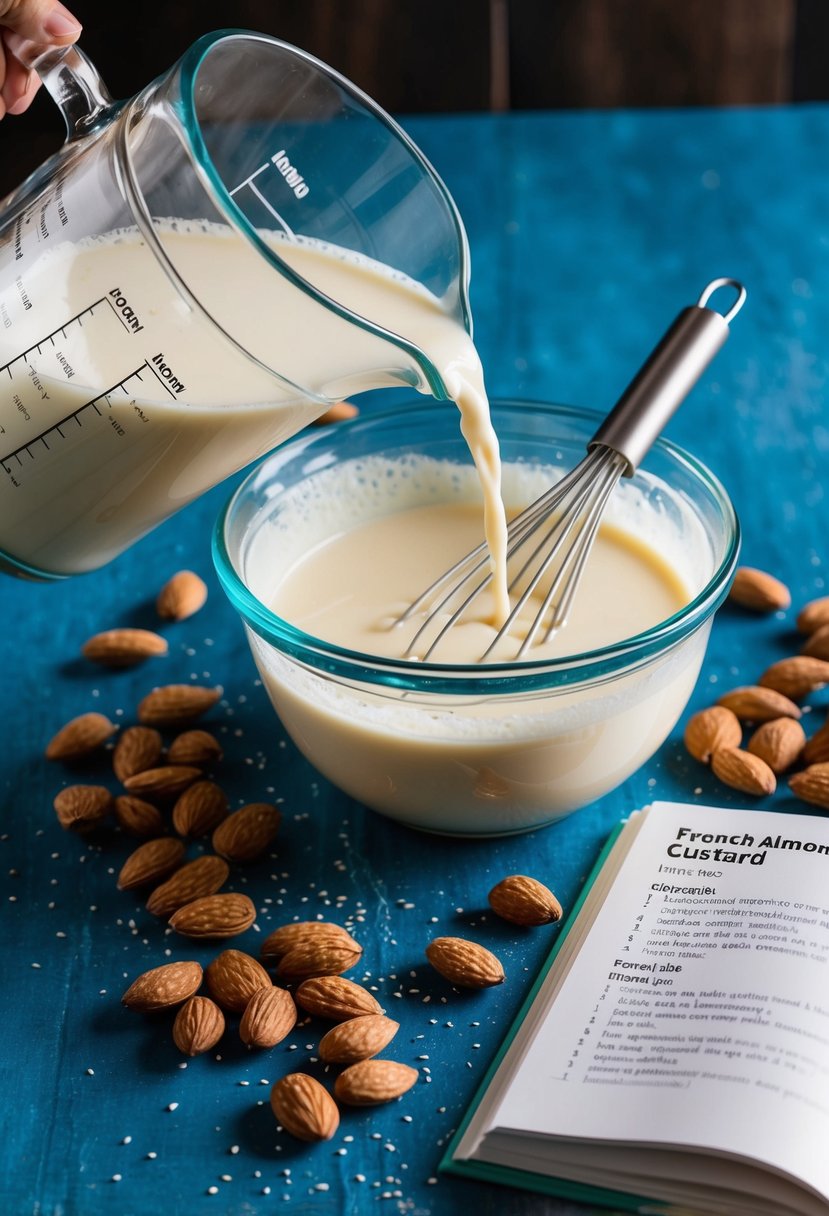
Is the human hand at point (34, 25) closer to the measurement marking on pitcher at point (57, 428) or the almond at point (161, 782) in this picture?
the measurement marking on pitcher at point (57, 428)

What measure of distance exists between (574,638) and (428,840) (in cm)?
18

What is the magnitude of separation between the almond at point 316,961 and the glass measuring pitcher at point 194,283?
30cm

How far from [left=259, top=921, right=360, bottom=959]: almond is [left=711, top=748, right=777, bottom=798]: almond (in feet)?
1.06

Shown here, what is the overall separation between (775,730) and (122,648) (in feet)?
1.81

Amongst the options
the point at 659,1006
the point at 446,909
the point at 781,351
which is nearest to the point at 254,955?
the point at 446,909

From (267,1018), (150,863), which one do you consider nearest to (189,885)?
(150,863)

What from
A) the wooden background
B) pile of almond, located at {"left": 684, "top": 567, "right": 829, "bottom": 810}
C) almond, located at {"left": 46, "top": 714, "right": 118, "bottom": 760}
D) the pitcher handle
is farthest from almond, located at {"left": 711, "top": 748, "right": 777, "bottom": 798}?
the wooden background

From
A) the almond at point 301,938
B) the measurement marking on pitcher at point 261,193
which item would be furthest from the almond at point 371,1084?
the measurement marking on pitcher at point 261,193

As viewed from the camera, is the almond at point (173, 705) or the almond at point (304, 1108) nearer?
the almond at point (304, 1108)

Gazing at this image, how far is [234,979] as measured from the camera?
0.90 m

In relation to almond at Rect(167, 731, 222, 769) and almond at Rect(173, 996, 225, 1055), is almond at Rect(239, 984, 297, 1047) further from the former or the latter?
almond at Rect(167, 731, 222, 769)

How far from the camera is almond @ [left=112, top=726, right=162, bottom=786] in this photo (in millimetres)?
1104

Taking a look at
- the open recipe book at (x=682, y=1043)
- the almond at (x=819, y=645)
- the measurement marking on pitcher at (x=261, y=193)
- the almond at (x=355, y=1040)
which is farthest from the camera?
the almond at (x=819, y=645)

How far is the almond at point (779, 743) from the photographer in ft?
3.57
